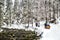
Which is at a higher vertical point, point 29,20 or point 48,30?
point 29,20

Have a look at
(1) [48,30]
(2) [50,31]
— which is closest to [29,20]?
(1) [48,30]

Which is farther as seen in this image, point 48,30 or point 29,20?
point 29,20

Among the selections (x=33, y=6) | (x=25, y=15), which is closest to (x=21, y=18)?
(x=25, y=15)

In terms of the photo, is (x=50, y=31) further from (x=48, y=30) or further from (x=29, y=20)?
(x=29, y=20)

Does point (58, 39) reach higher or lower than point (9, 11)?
lower

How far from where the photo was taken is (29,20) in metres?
8.12

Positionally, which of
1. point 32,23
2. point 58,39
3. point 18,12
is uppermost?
point 18,12

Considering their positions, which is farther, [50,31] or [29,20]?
[29,20]

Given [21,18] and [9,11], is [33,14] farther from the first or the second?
[9,11]

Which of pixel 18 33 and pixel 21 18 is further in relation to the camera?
pixel 21 18

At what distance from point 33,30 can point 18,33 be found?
66cm

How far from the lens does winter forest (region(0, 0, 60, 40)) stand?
295 inches

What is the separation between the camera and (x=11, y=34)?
7441 millimetres

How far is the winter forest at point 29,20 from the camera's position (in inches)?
295
